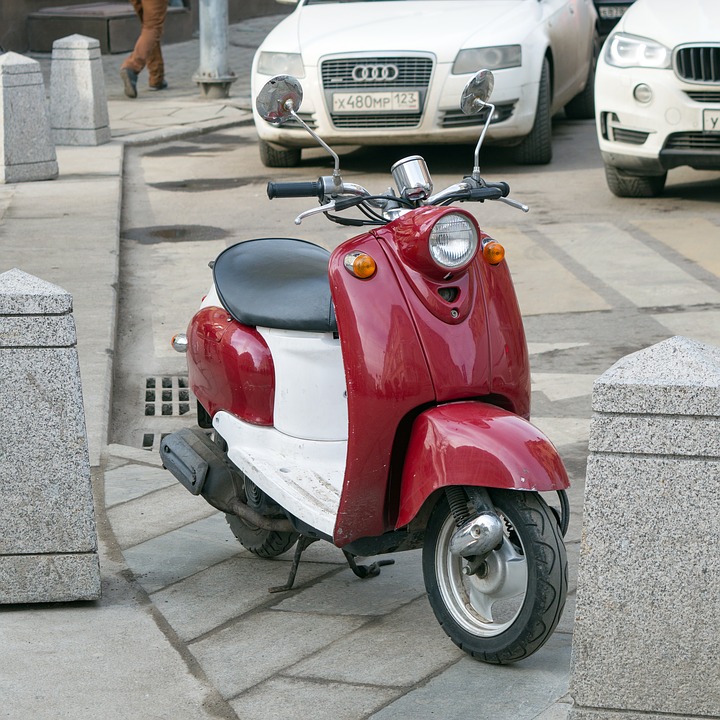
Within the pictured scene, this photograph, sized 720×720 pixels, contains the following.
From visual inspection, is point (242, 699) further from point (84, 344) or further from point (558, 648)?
point (84, 344)

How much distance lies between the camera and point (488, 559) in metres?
3.42

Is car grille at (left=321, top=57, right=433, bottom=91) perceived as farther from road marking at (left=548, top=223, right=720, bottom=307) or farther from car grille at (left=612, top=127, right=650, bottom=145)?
road marking at (left=548, top=223, right=720, bottom=307)

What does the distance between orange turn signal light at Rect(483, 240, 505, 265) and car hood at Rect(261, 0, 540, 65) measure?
6653 millimetres

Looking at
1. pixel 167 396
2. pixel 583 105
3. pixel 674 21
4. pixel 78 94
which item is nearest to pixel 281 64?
pixel 78 94

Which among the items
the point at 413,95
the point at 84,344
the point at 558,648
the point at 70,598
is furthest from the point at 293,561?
the point at 413,95

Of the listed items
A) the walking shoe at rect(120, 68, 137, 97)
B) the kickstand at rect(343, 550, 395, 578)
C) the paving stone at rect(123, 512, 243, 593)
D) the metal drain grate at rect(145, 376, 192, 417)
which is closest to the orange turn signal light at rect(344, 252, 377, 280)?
the kickstand at rect(343, 550, 395, 578)

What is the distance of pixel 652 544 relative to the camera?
113 inches

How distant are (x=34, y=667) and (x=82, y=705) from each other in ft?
0.82

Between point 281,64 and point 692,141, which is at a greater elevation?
point 281,64

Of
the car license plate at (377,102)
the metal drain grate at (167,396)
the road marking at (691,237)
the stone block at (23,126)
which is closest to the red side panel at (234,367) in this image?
the metal drain grate at (167,396)

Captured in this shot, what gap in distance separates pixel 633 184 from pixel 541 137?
4.42 ft

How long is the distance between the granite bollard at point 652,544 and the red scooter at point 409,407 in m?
0.35

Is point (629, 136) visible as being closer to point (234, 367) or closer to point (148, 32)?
point (234, 367)

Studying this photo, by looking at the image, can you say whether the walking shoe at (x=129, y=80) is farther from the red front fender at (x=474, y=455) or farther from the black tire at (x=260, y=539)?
the red front fender at (x=474, y=455)
